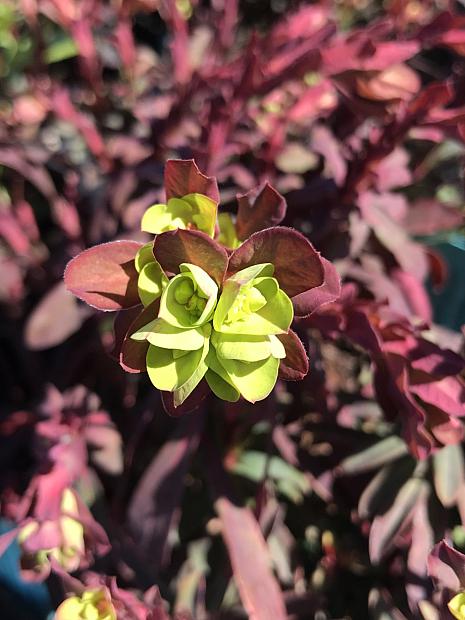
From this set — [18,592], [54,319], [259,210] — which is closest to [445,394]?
[259,210]

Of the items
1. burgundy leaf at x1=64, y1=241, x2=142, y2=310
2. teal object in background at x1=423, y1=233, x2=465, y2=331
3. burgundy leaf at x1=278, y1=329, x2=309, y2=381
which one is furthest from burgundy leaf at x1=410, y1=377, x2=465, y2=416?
teal object in background at x1=423, y1=233, x2=465, y2=331

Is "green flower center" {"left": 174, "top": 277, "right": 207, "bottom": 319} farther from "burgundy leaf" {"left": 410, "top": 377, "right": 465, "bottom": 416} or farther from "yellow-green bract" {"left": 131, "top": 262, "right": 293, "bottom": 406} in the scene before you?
"burgundy leaf" {"left": 410, "top": 377, "right": 465, "bottom": 416}

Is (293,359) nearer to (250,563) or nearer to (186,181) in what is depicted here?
(186,181)

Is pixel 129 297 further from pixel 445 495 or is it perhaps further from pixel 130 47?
pixel 130 47

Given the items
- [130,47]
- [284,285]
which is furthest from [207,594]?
[130,47]

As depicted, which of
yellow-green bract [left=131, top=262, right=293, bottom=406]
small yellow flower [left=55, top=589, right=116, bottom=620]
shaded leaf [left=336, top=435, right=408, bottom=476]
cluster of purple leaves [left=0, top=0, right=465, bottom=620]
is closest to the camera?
yellow-green bract [left=131, top=262, right=293, bottom=406]

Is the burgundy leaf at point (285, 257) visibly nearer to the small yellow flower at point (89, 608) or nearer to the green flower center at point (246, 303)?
the green flower center at point (246, 303)
